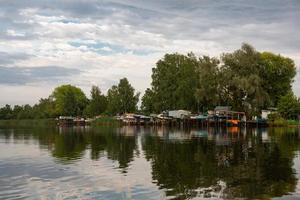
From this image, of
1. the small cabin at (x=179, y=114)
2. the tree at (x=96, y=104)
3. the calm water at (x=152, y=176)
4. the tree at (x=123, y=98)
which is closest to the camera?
the calm water at (x=152, y=176)

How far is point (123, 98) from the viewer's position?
15300cm

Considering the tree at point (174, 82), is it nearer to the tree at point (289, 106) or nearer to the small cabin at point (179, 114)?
the small cabin at point (179, 114)

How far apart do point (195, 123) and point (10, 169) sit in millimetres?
90083

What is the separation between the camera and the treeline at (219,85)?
10356 cm

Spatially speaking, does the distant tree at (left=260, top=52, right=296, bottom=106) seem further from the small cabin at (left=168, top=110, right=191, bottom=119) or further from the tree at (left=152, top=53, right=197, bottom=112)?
the small cabin at (left=168, top=110, right=191, bottom=119)

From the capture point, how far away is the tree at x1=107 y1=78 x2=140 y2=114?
153 m

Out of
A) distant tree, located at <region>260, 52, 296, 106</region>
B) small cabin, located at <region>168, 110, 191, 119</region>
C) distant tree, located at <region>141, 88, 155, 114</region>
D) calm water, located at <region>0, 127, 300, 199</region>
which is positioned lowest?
calm water, located at <region>0, 127, 300, 199</region>

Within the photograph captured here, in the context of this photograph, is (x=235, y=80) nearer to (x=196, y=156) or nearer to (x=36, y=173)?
(x=196, y=156)

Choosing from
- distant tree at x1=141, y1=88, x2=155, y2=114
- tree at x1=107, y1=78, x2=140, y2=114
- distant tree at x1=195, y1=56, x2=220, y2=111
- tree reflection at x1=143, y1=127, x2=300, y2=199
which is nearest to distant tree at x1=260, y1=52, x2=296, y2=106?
distant tree at x1=195, y1=56, x2=220, y2=111

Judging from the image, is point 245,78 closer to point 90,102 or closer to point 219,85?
point 219,85

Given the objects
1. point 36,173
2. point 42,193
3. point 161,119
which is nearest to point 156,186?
point 42,193

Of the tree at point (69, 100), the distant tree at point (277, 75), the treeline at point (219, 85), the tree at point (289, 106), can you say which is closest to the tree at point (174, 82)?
the treeline at point (219, 85)

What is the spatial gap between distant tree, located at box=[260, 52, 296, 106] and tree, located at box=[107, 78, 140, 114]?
49651 millimetres

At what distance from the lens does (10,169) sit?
28.1m
